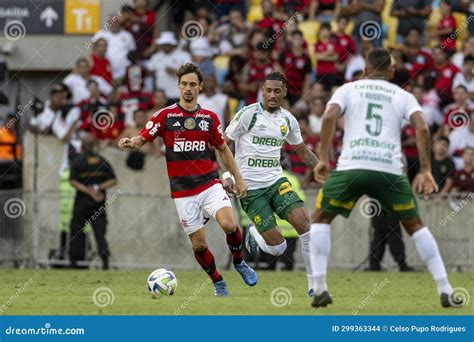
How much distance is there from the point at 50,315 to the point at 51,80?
16165 mm

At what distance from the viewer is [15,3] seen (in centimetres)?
2708

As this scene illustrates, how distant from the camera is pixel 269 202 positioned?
16531mm

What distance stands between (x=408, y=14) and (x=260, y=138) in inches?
435

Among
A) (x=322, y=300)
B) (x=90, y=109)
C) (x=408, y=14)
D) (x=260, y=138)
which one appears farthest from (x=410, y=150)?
(x=322, y=300)

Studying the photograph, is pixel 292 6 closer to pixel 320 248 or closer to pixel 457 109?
pixel 457 109

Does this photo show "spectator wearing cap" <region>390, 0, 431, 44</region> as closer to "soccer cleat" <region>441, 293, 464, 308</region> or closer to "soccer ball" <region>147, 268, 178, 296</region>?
"soccer ball" <region>147, 268, 178, 296</region>

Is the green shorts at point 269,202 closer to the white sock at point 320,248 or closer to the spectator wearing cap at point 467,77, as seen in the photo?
the white sock at point 320,248

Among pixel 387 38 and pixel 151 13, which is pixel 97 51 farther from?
pixel 387 38

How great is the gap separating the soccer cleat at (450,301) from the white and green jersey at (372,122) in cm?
140

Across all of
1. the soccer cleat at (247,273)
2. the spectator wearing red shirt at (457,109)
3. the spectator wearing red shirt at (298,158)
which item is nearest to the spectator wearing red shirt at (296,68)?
the spectator wearing red shirt at (298,158)

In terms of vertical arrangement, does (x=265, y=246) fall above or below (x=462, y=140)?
below

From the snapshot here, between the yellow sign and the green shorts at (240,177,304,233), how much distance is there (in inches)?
466

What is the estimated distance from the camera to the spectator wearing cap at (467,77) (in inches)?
960

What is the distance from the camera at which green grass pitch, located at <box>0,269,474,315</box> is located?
13523mm
